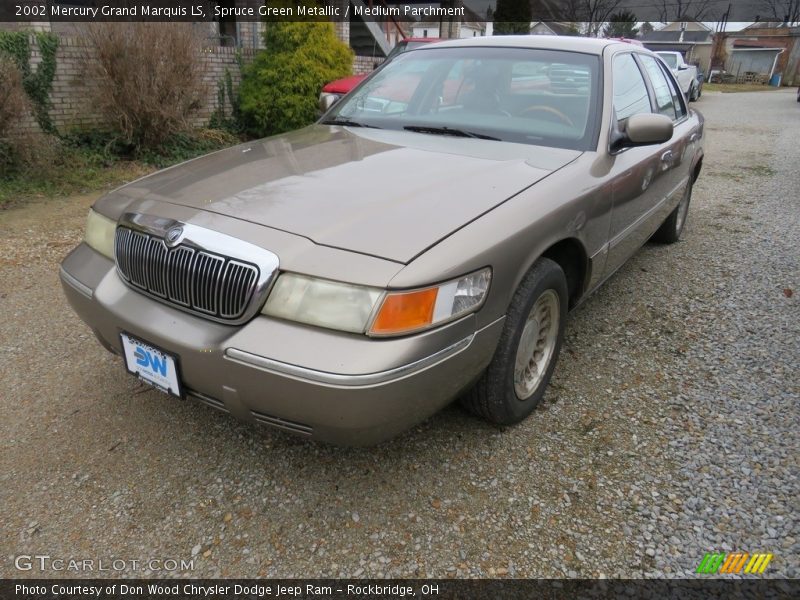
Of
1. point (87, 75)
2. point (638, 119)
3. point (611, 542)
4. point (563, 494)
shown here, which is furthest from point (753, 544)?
point (87, 75)

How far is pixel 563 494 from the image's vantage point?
7.41ft

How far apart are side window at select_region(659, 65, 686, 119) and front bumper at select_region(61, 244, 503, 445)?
3318 millimetres

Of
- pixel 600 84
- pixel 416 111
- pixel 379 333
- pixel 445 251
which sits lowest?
pixel 379 333

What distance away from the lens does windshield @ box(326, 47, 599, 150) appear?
2.96 meters

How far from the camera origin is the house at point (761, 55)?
4034cm

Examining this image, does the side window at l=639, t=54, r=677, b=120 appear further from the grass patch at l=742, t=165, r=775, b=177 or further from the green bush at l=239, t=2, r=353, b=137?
the green bush at l=239, t=2, r=353, b=137

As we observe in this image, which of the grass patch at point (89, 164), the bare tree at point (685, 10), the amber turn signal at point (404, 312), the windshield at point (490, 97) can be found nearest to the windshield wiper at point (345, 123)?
the windshield at point (490, 97)

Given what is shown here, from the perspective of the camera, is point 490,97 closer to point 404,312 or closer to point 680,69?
point 404,312

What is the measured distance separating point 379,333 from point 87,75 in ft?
22.6

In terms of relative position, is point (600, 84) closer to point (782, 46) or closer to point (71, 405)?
point (71, 405)

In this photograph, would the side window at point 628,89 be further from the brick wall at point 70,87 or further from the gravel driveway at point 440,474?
the brick wall at point 70,87

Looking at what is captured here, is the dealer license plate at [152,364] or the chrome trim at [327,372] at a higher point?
the chrome trim at [327,372]

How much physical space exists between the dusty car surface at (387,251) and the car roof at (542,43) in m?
0.02

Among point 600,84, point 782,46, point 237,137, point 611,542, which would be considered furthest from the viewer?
point 782,46
